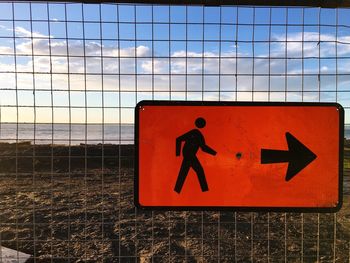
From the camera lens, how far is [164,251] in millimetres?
5754

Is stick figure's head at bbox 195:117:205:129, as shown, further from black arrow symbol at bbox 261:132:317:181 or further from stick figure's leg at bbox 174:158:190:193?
black arrow symbol at bbox 261:132:317:181

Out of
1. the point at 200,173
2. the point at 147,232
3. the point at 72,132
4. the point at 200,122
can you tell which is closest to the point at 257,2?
the point at 200,122

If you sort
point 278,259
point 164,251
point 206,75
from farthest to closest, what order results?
point 164,251 < point 278,259 < point 206,75

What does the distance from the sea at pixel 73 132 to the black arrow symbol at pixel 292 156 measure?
49 cm

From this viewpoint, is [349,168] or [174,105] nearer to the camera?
[174,105]

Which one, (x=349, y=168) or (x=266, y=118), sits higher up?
(x=266, y=118)

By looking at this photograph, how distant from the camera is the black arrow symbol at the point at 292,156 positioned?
375 cm

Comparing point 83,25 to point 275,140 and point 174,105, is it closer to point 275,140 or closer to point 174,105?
point 174,105

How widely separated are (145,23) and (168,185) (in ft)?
5.34

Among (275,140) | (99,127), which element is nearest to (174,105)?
(99,127)

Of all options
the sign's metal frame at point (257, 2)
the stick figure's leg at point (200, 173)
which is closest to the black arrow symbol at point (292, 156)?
the stick figure's leg at point (200, 173)

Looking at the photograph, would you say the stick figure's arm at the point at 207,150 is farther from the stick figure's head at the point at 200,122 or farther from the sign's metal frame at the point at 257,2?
the sign's metal frame at the point at 257,2

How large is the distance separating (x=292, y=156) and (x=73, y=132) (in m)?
2.27

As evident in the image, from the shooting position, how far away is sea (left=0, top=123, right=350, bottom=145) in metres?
3.78
